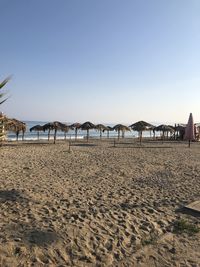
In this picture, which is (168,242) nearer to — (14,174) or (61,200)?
(61,200)

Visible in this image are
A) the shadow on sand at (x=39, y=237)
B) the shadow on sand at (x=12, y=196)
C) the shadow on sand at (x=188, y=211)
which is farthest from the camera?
the shadow on sand at (x=12, y=196)

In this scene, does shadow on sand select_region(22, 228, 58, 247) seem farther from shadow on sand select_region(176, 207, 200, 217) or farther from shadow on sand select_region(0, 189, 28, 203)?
shadow on sand select_region(176, 207, 200, 217)

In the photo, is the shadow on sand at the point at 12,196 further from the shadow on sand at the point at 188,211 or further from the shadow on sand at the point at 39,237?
the shadow on sand at the point at 188,211

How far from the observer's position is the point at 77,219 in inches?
241

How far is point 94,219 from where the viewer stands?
6164 millimetres

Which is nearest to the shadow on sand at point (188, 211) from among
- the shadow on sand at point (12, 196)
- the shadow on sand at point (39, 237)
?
the shadow on sand at point (39, 237)

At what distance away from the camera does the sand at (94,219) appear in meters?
4.52

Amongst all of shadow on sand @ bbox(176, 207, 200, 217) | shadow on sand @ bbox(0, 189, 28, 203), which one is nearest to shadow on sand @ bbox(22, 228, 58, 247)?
shadow on sand @ bbox(0, 189, 28, 203)

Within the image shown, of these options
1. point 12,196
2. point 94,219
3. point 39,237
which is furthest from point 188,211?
point 12,196

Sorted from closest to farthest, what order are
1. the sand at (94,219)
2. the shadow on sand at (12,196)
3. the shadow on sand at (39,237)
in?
the sand at (94,219), the shadow on sand at (39,237), the shadow on sand at (12,196)

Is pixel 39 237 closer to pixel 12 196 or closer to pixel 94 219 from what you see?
pixel 94 219

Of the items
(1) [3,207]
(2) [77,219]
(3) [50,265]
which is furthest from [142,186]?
(3) [50,265]

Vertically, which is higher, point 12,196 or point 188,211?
point 12,196

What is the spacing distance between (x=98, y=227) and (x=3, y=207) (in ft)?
8.07
